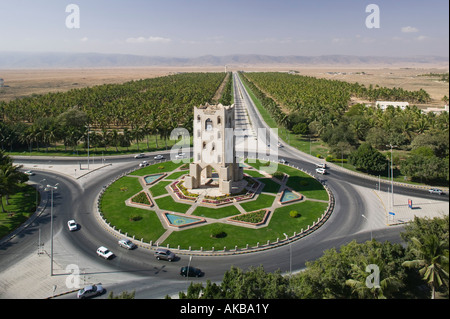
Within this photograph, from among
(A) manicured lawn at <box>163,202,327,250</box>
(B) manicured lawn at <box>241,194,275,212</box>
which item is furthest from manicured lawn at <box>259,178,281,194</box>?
(A) manicured lawn at <box>163,202,327,250</box>

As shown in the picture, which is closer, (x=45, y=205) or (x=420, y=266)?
(x=420, y=266)

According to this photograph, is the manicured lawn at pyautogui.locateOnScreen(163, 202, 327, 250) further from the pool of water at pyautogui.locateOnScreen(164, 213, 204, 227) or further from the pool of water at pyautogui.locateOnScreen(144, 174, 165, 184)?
the pool of water at pyautogui.locateOnScreen(144, 174, 165, 184)

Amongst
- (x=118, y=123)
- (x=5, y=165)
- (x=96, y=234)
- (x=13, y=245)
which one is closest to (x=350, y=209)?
(x=96, y=234)

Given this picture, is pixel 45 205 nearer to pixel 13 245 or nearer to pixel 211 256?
pixel 13 245

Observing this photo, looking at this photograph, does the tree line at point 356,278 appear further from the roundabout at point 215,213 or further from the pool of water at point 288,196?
the pool of water at point 288,196

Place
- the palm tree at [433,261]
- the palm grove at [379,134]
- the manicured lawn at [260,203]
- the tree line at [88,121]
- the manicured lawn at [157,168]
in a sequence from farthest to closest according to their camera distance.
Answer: the tree line at [88,121] < the manicured lawn at [157,168] < the palm grove at [379,134] < the manicured lawn at [260,203] < the palm tree at [433,261]

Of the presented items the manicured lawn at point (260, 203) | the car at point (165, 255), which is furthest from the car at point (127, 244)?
the manicured lawn at point (260, 203)
